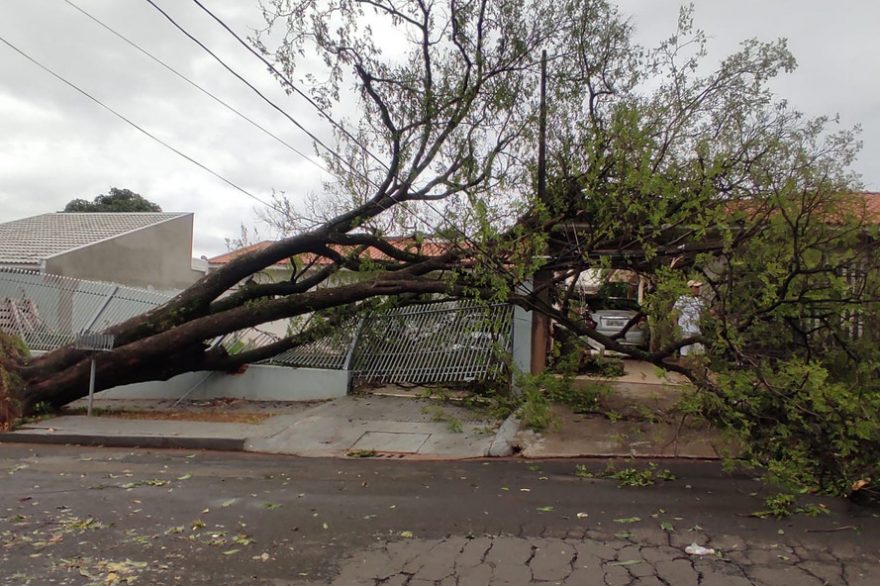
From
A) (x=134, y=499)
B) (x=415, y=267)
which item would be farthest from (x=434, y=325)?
(x=134, y=499)

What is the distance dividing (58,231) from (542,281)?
23.8 meters

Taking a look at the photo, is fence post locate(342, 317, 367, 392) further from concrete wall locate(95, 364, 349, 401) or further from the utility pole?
the utility pole

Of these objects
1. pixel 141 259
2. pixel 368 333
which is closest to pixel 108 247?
pixel 141 259

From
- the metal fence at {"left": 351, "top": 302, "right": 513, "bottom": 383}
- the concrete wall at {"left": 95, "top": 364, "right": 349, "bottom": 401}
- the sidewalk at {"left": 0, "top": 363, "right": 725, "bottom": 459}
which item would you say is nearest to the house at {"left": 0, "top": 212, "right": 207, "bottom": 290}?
the concrete wall at {"left": 95, "top": 364, "right": 349, "bottom": 401}

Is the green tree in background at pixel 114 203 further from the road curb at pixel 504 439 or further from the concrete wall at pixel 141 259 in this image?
the road curb at pixel 504 439

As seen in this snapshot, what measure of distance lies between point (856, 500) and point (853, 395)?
90 centimetres

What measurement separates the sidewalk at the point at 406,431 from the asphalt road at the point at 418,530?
0.72 m

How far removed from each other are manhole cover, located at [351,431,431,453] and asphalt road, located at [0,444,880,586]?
3.92ft

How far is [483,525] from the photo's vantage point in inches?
197

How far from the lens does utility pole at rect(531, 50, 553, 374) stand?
8.70 metres

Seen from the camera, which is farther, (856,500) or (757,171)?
(757,171)

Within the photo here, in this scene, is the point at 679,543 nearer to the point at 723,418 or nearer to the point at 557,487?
the point at 557,487

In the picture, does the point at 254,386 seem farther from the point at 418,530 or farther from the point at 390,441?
the point at 418,530

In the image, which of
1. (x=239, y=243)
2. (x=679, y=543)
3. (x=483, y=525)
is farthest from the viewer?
(x=239, y=243)
